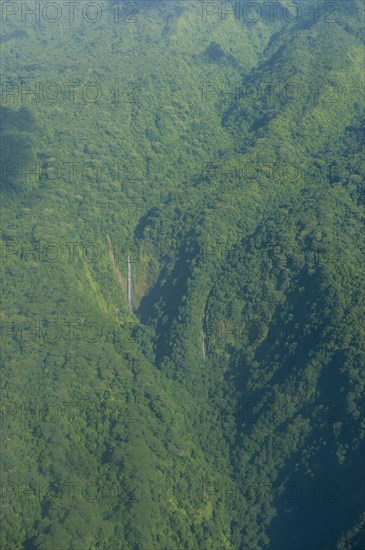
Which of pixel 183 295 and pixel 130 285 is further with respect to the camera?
pixel 130 285

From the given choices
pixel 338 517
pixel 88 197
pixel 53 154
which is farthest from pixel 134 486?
pixel 53 154

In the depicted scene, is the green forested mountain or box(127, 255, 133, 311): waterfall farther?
box(127, 255, 133, 311): waterfall

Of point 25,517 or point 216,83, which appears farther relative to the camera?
point 216,83

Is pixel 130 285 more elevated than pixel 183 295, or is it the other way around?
pixel 183 295

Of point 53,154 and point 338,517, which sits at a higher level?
point 53,154

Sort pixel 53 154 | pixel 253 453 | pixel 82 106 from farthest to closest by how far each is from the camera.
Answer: pixel 82 106 → pixel 53 154 → pixel 253 453

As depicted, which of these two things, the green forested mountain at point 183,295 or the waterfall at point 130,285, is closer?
the green forested mountain at point 183,295

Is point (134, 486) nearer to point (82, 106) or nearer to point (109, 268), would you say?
point (109, 268)


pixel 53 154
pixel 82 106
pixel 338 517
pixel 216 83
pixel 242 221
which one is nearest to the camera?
pixel 338 517
